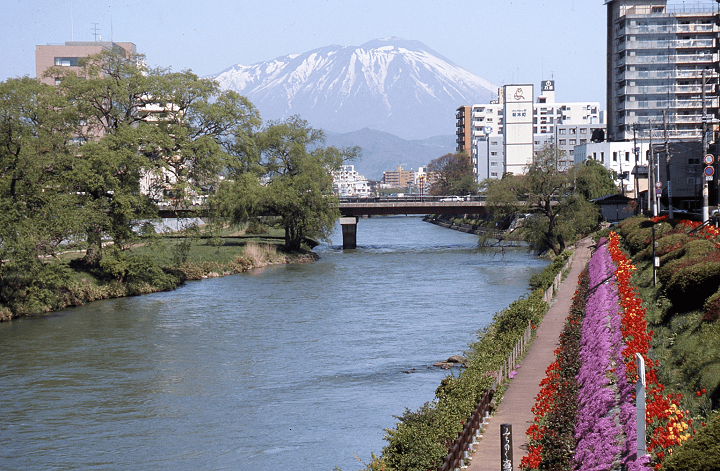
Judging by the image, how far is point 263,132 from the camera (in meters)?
79.8

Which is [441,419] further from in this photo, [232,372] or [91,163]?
[91,163]

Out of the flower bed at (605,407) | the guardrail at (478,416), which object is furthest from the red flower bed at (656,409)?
the guardrail at (478,416)

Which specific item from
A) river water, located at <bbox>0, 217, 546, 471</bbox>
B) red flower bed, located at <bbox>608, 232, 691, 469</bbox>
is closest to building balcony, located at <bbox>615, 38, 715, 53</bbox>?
river water, located at <bbox>0, 217, 546, 471</bbox>

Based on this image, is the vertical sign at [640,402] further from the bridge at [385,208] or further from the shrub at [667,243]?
the bridge at [385,208]

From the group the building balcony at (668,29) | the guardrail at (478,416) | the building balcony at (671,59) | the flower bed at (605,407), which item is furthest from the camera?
the building balcony at (671,59)

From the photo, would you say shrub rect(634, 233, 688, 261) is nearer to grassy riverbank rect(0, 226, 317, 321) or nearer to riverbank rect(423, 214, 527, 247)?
grassy riverbank rect(0, 226, 317, 321)

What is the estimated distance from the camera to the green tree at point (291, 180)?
74312mm

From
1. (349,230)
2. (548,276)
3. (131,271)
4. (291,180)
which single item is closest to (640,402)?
(548,276)

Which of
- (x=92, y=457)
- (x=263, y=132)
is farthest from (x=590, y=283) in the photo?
(x=263, y=132)

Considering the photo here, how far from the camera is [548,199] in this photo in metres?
67.0

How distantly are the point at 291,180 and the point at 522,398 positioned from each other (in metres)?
58.5

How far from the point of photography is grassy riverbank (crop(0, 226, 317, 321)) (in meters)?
46.4

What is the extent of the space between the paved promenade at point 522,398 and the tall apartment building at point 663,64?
9305 centimetres

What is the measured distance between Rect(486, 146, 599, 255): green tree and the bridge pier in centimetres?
2652
